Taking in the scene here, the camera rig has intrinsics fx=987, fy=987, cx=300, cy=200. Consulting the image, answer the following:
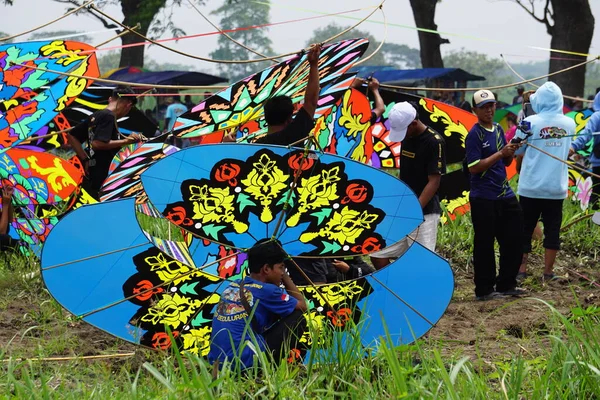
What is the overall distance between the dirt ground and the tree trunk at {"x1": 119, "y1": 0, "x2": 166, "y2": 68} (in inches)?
559

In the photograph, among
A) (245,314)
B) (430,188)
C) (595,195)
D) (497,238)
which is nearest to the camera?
(245,314)

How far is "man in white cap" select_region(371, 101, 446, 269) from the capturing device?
616cm

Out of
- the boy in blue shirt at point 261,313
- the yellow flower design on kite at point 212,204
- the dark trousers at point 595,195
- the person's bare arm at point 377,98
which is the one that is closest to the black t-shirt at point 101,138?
the person's bare arm at point 377,98

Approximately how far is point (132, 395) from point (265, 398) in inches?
19.7

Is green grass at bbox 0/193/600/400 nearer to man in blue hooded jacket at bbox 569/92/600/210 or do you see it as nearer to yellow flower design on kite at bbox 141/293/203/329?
yellow flower design on kite at bbox 141/293/203/329

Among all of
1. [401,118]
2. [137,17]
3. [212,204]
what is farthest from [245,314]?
[137,17]

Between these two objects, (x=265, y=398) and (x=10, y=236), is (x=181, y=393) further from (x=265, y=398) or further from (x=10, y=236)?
(x=10, y=236)

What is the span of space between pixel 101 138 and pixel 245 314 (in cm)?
361

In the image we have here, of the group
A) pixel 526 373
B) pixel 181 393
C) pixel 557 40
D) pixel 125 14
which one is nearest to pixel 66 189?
pixel 181 393

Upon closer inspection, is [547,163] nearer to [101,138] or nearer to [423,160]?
[423,160]

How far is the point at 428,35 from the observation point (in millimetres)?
24297

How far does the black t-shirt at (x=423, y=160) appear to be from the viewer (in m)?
6.18

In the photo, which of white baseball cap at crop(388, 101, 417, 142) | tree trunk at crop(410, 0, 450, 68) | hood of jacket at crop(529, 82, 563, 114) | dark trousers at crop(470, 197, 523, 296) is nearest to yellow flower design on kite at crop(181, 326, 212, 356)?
white baseball cap at crop(388, 101, 417, 142)

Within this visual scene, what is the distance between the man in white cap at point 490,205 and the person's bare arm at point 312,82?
56.5 inches
